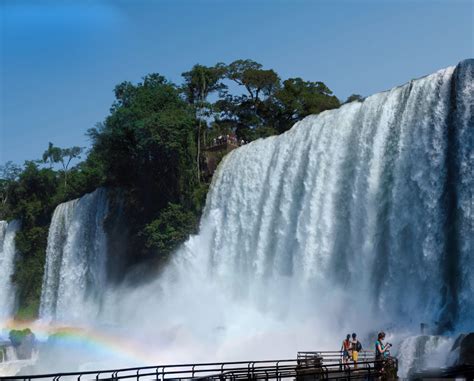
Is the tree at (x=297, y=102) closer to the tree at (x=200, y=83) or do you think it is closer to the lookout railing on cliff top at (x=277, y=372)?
the tree at (x=200, y=83)

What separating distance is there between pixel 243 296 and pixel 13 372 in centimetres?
1329

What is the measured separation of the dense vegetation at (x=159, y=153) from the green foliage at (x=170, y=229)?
0.19ft

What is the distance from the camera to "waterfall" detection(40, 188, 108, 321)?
5009 cm

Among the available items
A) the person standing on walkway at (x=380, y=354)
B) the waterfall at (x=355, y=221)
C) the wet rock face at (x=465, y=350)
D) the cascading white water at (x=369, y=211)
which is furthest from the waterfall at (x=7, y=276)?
the person standing on walkway at (x=380, y=354)

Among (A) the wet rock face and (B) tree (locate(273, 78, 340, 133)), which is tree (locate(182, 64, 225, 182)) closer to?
(B) tree (locate(273, 78, 340, 133))

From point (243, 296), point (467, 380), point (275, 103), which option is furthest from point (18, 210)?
point (467, 380)

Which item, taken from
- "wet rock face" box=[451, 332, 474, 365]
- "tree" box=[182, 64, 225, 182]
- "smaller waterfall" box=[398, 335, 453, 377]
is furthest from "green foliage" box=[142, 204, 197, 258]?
"wet rock face" box=[451, 332, 474, 365]

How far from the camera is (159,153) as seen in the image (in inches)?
1865

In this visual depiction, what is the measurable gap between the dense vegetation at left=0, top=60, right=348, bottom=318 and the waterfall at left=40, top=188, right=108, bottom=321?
2472mm

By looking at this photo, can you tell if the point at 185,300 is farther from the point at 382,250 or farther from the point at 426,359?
the point at 426,359

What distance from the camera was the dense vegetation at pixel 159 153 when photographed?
1823 inches

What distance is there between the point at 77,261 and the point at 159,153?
1045 cm

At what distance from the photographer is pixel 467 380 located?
10.6 meters

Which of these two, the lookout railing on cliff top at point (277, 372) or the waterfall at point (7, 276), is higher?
the waterfall at point (7, 276)
